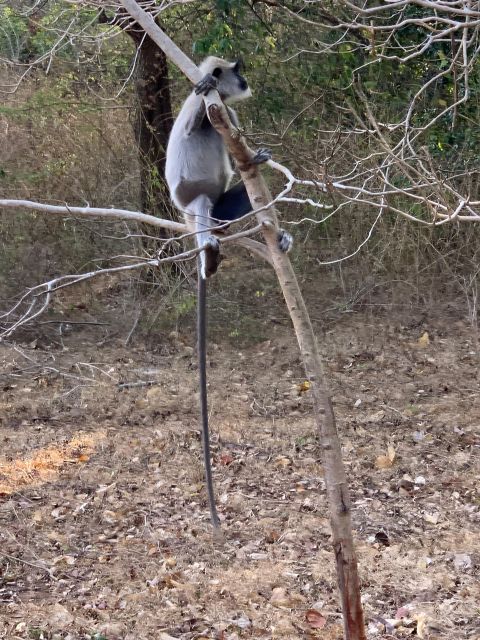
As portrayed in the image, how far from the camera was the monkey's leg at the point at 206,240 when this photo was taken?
13.6 feet

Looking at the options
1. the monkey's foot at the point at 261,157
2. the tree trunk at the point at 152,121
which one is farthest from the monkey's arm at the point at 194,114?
the tree trunk at the point at 152,121

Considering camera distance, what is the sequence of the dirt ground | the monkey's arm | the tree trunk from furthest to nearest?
the tree trunk → the monkey's arm → the dirt ground

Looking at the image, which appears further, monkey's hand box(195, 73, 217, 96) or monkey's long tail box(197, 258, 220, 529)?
monkey's long tail box(197, 258, 220, 529)

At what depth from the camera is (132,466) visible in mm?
5680

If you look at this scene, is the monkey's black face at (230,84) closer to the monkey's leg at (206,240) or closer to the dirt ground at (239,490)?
the monkey's leg at (206,240)

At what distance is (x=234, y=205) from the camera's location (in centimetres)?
492

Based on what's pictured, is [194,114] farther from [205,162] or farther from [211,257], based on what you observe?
[211,257]

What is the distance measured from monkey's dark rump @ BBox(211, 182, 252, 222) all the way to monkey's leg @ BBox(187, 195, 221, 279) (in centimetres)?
7

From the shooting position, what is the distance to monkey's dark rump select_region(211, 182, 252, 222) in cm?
490

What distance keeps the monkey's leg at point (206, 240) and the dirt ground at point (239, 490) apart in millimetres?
917

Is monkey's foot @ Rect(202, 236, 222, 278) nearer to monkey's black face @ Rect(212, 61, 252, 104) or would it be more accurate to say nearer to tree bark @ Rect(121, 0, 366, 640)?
tree bark @ Rect(121, 0, 366, 640)

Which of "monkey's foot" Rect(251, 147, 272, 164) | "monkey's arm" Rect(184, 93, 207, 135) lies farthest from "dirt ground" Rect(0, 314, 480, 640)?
"monkey's arm" Rect(184, 93, 207, 135)

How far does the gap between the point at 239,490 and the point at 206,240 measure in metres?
1.80

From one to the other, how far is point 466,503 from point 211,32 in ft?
13.5
